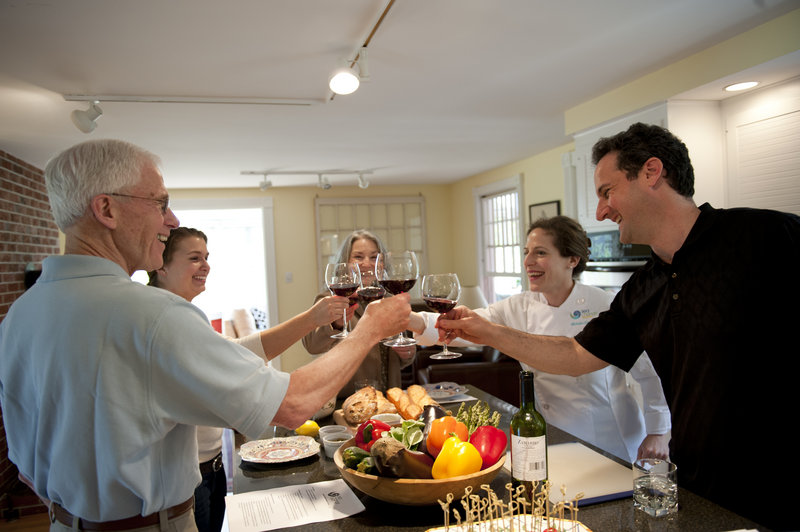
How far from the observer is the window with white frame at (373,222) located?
863 centimetres

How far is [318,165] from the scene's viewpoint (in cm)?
655

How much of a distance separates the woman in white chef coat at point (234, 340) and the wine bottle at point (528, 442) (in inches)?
27.1

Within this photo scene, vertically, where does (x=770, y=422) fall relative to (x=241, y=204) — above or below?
below

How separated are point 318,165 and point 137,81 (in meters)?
3.36

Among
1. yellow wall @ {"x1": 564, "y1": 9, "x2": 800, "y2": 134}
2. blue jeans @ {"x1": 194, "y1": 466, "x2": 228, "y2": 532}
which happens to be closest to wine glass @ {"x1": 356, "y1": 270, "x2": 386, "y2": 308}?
blue jeans @ {"x1": 194, "y1": 466, "x2": 228, "y2": 532}

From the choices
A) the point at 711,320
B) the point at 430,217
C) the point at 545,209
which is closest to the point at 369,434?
the point at 711,320

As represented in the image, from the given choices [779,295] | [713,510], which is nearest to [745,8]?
[779,295]

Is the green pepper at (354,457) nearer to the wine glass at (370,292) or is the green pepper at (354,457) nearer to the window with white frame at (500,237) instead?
the wine glass at (370,292)

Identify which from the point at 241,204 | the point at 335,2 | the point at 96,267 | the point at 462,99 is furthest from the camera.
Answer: the point at 241,204

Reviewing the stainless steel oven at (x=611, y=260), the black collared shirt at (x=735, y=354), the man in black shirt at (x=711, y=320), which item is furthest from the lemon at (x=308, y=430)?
the stainless steel oven at (x=611, y=260)

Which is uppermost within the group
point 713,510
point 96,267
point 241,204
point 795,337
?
point 241,204

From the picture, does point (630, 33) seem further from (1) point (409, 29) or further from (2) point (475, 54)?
(1) point (409, 29)

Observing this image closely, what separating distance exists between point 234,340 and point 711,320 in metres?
1.63

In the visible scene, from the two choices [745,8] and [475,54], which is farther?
[475,54]
